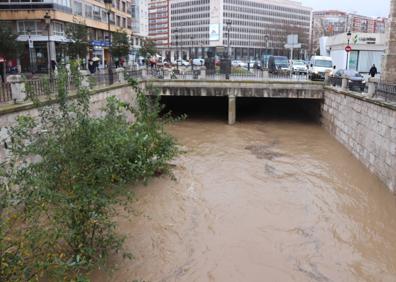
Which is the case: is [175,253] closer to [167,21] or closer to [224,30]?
[224,30]

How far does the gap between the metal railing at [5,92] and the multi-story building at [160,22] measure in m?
140

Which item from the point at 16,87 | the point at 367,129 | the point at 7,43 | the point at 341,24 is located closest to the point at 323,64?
the point at 367,129

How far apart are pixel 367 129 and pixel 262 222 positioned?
298 inches

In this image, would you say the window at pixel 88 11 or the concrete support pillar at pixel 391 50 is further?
the window at pixel 88 11

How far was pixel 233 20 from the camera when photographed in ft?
458

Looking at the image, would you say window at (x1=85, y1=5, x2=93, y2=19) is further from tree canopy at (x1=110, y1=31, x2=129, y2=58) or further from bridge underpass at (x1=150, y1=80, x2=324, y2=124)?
bridge underpass at (x1=150, y1=80, x2=324, y2=124)

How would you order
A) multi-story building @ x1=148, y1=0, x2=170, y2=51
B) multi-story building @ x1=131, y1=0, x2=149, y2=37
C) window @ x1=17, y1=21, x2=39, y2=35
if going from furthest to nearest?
multi-story building @ x1=148, y1=0, x2=170, y2=51, multi-story building @ x1=131, y1=0, x2=149, y2=37, window @ x1=17, y1=21, x2=39, y2=35

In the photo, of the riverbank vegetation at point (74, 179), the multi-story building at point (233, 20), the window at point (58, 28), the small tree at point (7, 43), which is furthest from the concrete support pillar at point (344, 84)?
the multi-story building at point (233, 20)

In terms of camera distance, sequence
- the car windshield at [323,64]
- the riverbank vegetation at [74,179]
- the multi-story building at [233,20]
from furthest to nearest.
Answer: the multi-story building at [233,20]
the car windshield at [323,64]
the riverbank vegetation at [74,179]

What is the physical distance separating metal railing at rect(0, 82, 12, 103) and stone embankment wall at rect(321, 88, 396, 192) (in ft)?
41.3

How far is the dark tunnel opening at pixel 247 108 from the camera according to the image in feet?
97.8

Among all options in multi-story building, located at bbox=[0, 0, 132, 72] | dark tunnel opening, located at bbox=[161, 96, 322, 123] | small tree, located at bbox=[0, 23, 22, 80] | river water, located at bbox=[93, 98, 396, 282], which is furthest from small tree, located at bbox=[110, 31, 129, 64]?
river water, located at bbox=[93, 98, 396, 282]

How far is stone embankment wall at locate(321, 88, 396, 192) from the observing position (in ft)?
46.9

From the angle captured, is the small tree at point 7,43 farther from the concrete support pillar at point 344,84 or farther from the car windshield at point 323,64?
the car windshield at point 323,64
